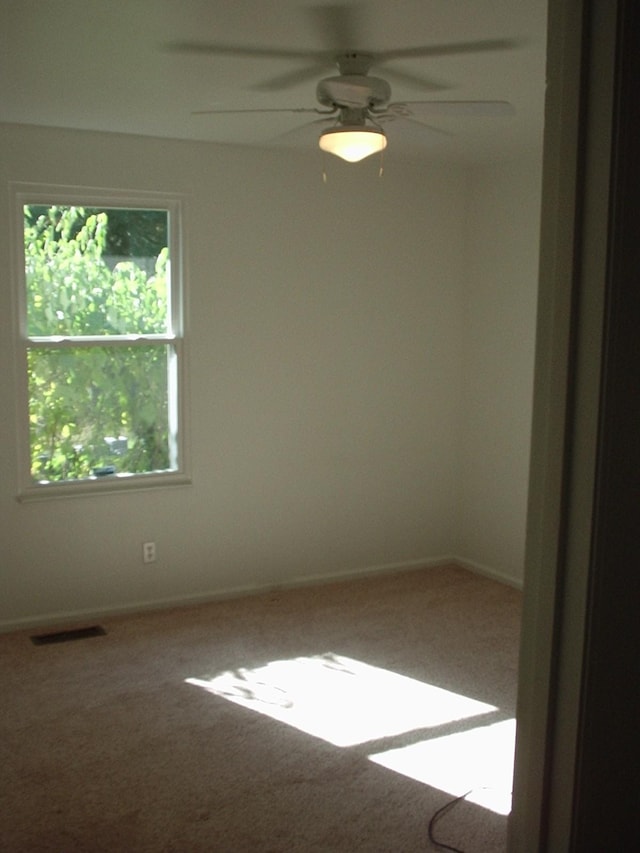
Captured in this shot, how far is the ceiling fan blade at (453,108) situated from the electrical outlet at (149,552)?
2694 mm

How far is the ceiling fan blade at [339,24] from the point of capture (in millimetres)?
2516

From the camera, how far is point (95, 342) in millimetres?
4570

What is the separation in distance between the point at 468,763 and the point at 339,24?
2.55 meters

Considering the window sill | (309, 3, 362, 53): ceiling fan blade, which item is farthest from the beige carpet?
(309, 3, 362, 53): ceiling fan blade

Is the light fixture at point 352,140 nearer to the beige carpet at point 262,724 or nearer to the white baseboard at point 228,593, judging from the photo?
the beige carpet at point 262,724

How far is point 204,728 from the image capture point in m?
3.49

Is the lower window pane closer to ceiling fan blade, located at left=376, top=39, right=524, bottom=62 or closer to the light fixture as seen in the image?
the light fixture

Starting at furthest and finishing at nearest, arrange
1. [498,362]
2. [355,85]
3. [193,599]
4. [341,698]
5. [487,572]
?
1. [487,572]
2. [498,362]
3. [193,599]
4. [341,698]
5. [355,85]

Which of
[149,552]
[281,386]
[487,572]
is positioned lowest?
[487,572]

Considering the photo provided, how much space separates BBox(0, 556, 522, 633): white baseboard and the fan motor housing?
9.57 ft

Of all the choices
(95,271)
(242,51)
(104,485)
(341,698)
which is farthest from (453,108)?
(104,485)

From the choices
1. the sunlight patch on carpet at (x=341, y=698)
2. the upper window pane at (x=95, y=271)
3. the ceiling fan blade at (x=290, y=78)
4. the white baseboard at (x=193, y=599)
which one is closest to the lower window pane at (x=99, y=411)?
the upper window pane at (x=95, y=271)

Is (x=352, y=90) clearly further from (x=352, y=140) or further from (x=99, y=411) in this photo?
(x=99, y=411)

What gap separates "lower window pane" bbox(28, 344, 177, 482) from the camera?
450 cm
